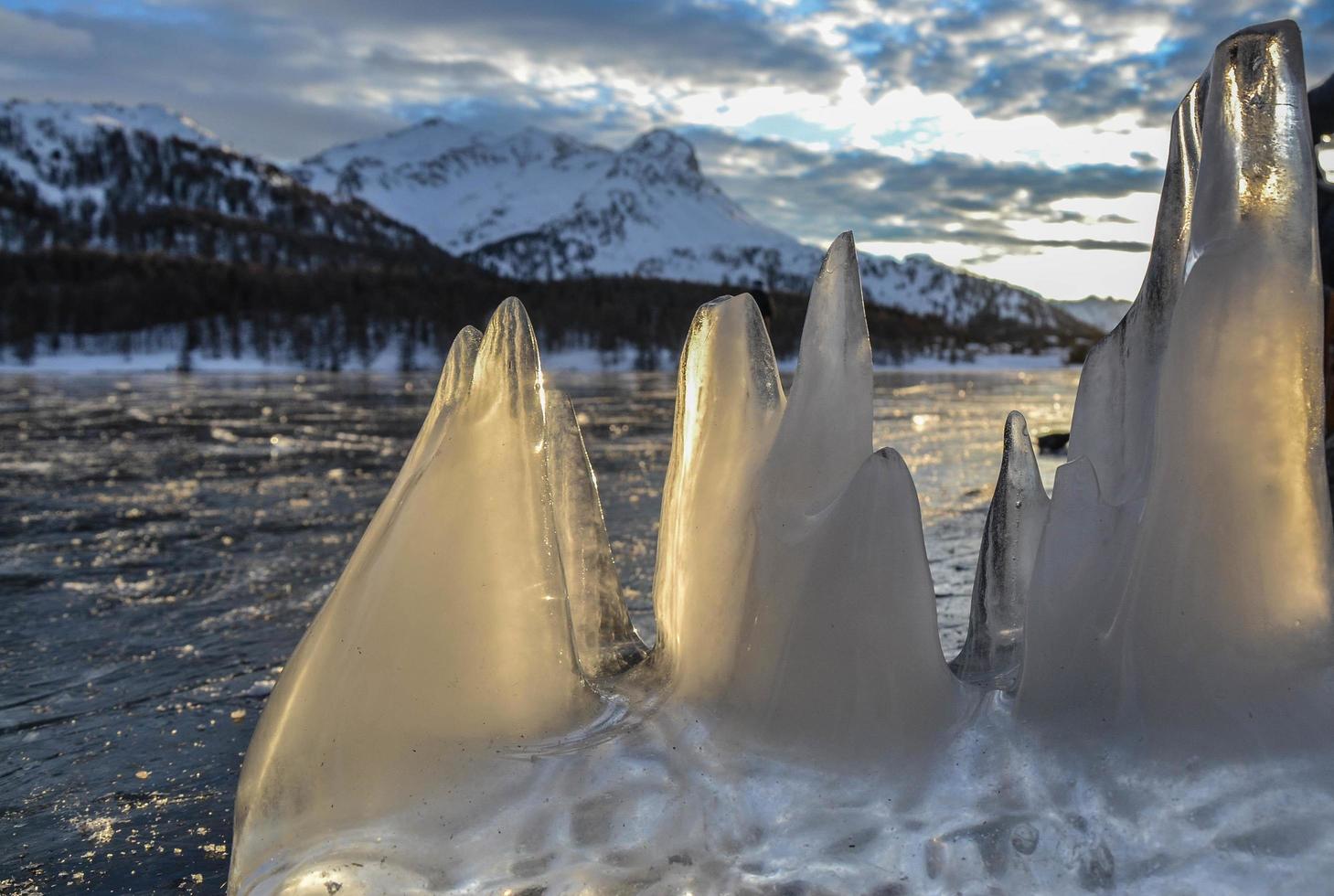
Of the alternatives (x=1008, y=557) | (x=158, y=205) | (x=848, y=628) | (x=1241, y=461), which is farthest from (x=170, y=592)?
(x=158, y=205)

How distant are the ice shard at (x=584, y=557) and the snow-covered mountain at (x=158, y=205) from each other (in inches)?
6350

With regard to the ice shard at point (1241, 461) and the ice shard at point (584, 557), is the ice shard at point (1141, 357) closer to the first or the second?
the ice shard at point (1241, 461)

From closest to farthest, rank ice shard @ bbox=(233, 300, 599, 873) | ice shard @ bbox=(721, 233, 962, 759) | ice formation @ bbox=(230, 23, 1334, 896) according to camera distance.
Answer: ice formation @ bbox=(230, 23, 1334, 896) → ice shard @ bbox=(233, 300, 599, 873) → ice shard @ bbox=(721, 233, 962, 759)

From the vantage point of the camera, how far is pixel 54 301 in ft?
327

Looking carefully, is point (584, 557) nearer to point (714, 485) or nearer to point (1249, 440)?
point (714, 485)

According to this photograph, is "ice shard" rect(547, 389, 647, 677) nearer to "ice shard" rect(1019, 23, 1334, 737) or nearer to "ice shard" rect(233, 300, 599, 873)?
"ice shard" rect(233, 300, 599, 873)

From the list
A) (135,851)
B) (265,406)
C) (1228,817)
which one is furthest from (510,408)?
(265,406)

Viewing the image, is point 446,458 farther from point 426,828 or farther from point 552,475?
point 426,828

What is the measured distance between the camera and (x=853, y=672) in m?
2.62

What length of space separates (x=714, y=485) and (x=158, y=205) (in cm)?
19758

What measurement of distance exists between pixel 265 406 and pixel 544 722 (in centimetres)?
2488

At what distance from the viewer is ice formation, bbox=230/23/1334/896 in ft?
7.42

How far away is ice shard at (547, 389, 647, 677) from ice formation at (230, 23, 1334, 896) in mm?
410

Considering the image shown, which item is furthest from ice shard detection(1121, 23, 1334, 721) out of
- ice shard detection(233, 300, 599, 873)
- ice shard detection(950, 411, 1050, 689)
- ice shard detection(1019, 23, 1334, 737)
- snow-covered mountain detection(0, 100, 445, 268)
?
snow-covered mountain detection(0, 100, 445, 268)
